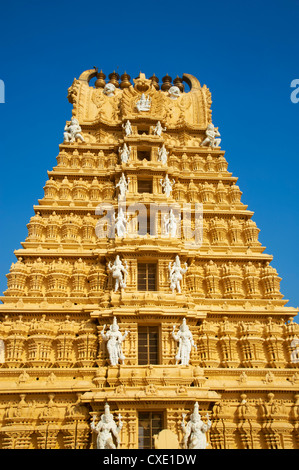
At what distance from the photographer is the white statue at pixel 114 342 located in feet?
66.1

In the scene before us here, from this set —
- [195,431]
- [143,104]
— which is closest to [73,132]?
[143,104]

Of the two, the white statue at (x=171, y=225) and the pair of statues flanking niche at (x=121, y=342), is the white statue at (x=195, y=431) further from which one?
the white statue at (x=171, y=225)

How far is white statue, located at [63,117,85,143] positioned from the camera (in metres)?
32.3

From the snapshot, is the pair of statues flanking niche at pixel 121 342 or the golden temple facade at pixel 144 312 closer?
the golden temple facade at pixel 144 312

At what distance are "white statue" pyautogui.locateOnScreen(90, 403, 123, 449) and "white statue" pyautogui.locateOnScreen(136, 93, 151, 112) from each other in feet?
76.5

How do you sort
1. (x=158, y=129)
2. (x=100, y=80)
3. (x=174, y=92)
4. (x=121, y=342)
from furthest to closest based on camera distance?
1. (x=100, y=80)
2. (x=174, y=92)
3. (x=158, y=129)
4. (x=121, y=342)

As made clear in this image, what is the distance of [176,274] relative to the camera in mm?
22562

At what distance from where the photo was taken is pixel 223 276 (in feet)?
80.1

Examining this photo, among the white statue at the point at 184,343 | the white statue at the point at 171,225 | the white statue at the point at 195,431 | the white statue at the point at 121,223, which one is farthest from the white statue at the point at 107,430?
the white statue at the point at 171,225

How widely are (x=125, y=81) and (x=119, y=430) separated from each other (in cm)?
3241

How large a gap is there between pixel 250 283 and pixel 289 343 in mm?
3836

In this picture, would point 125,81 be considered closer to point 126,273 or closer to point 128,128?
point 128,128

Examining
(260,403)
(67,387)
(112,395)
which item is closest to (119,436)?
(112,395)

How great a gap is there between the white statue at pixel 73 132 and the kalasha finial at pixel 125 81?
917 centimetres
